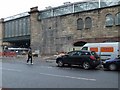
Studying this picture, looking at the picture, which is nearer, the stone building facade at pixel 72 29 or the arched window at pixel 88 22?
the stone building facade at pixel 72 29

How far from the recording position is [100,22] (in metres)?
42.6

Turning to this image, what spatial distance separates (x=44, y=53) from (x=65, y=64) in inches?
1013

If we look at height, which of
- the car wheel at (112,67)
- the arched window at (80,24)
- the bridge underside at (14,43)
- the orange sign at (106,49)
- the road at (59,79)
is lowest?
the road at (59,79)

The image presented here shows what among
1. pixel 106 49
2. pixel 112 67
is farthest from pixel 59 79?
pixel 106 49

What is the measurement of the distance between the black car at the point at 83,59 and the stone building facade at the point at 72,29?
55.6ft

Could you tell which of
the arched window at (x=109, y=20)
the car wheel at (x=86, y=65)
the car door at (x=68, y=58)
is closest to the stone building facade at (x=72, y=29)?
the arched window at (x=109, y=20)

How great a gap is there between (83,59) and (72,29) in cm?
2401

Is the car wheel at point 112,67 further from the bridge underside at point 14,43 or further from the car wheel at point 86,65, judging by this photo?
the bridge underside at point 14,43

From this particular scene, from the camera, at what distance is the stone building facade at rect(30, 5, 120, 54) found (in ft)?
135

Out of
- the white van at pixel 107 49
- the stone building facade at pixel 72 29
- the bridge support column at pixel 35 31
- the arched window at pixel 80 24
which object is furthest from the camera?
the bridge support column at pixel 35 31

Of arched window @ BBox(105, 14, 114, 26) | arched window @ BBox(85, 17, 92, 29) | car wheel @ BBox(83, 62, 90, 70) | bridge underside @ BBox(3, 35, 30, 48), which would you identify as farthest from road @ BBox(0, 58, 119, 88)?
bridge underside @ BBox(3, 35, 30, 48)

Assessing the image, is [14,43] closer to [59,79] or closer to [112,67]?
[112,67]

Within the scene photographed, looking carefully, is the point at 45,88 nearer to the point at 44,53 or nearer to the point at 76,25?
the point at 76,25

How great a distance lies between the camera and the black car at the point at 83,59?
74.8ft
